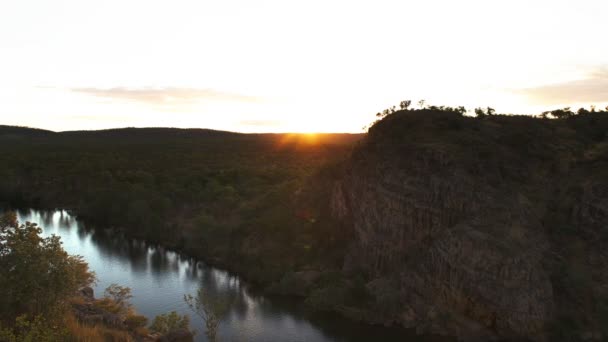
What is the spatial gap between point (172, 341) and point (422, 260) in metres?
17.3

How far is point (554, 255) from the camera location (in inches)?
1362

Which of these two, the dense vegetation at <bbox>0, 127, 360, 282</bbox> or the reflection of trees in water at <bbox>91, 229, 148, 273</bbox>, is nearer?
the dense vegetation at <bbox>0, 127, 360, 282</bbox>

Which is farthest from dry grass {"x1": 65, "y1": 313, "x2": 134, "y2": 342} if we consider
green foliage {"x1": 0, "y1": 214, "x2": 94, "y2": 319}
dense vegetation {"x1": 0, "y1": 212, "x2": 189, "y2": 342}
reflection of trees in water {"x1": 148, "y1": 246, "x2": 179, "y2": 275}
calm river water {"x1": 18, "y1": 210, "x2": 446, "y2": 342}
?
Answer: reflection of trees in water {"x1": 148, "y1": 246, "x2": 179, "y2": 275}

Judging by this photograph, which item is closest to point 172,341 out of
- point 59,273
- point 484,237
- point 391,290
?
point 59,273

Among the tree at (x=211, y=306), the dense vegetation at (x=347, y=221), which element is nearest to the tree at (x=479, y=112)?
the dense vegetation at (x=347, y=221)

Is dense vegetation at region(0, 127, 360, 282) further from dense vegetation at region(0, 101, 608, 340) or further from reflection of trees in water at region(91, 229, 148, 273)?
reflection of trees in water at region(91, 229, 148, 273)

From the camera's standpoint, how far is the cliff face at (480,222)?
106 feet

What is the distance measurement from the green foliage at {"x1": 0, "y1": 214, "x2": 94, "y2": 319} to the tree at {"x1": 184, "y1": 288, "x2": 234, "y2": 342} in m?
8.48

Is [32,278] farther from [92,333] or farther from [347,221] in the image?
[347,221]

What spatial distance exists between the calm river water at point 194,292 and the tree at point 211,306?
0.49m

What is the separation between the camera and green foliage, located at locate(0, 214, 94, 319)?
21531 millimetres

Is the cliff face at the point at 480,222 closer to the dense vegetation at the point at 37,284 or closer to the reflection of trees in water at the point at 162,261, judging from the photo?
the reflection of trees in water at the point at 162,261

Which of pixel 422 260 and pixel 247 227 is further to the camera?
pixel 247 227

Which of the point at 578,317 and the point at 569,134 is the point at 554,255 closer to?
the point at 578,317
